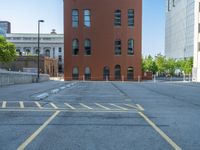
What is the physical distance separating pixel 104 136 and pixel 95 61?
60.7 meters

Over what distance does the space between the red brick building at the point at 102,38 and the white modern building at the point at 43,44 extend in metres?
74.2

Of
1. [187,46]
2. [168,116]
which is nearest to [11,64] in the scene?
[187,46]

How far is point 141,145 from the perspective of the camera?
7371 mm

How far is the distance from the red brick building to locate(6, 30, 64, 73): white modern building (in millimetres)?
74152

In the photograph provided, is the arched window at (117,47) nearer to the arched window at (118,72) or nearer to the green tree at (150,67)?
the arched window at (118,72)

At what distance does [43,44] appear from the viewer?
5591 inches

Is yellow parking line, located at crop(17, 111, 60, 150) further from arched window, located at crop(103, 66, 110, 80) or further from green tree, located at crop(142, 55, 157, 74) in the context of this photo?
green tree, located at crop(142, 55, 157, 74)

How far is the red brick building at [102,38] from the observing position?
68188 millimetres

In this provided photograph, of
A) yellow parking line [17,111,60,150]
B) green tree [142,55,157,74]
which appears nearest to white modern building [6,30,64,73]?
green tree [142,55,157,74]

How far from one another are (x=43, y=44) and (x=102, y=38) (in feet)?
252

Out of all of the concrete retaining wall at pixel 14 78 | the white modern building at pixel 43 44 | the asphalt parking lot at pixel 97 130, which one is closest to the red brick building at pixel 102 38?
the concrete retaining wall at pixel 14 78

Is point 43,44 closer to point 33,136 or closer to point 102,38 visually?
point 102,38

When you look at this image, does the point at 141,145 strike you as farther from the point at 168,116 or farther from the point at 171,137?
the point at 168,116

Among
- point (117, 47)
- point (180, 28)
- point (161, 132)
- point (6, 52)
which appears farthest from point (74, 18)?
point (180, 28)
